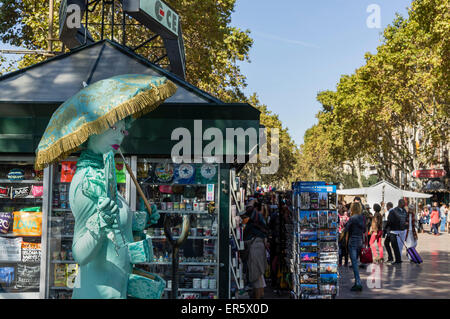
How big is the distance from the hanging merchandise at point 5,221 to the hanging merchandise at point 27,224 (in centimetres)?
11

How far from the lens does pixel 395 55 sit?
3041cm

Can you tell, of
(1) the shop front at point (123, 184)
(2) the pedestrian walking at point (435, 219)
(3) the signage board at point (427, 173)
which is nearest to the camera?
(1) the shop front at point (123, 184)

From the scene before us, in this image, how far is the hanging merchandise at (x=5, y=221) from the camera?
8.19 meters

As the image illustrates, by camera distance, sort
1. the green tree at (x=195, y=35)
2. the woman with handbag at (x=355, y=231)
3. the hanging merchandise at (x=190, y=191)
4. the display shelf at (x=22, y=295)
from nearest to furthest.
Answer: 1. the display shelf at (x=22, y=295)
2. the hanging merchandise at (x=190, y=191)
3. the woman with handbag at (x=355, y=231)
4. the green tree at (x=195, y=35)

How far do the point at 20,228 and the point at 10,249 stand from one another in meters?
0.35

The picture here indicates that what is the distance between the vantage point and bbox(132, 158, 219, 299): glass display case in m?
8.10

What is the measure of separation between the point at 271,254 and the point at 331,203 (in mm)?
3133

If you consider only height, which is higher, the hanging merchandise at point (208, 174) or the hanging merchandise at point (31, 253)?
the hanging merchandise at point (208, 174)

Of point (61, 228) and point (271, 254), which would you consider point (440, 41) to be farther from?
point (61, 228)

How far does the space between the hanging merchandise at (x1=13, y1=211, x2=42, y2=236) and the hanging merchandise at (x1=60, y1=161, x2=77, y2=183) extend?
2.25ft

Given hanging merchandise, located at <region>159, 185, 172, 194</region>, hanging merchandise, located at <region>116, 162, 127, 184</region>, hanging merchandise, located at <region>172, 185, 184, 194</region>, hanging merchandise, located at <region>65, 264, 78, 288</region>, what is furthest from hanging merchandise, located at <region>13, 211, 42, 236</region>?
hanging merchandise, located at <region>172, 185, 184, 194</region>

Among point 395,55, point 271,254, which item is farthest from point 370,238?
point 395,55

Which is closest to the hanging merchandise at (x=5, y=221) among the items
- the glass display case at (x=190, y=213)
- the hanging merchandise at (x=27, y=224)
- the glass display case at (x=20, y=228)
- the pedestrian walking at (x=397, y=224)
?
the glass display case at (x=20, y=228)

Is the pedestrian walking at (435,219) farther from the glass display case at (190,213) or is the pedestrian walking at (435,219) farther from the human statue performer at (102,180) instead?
the human statue performer at (102,180)
